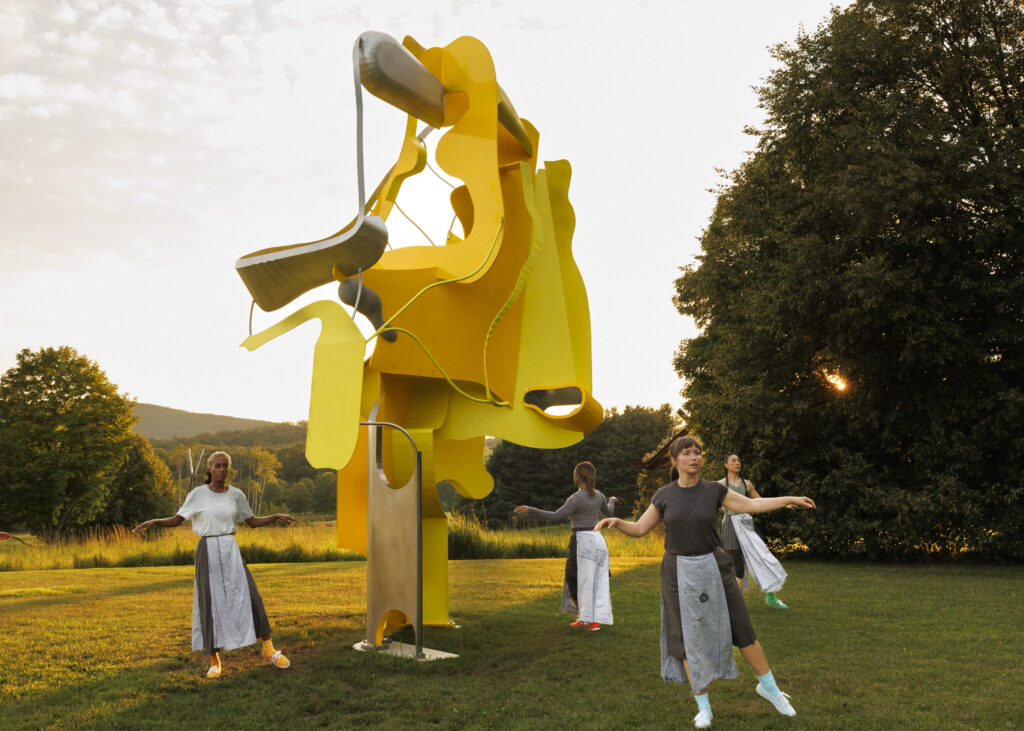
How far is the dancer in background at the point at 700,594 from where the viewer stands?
16.5 feet

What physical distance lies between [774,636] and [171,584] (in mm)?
10455

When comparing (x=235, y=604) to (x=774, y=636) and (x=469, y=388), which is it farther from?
(x=774, y=636)

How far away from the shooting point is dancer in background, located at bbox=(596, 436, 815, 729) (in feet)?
16.5

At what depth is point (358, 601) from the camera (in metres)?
10.9

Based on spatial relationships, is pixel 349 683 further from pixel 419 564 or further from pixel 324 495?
pixel 324 495

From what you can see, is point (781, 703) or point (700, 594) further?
point (781, 703)

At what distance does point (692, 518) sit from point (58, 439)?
36.0 meters

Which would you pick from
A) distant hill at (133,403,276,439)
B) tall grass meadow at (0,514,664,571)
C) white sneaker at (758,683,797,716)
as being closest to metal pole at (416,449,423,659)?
white sneaker at (758,683,797,716)

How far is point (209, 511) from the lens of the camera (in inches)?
255

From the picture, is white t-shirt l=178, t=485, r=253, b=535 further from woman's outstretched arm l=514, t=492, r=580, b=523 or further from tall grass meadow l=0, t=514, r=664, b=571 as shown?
tall grass meadow l=0, t=514, r=664, b=571

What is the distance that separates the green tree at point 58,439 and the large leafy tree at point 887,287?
2832 cm

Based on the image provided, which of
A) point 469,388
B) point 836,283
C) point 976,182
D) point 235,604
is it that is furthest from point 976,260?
point 235,604

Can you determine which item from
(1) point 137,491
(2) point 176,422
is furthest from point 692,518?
(2) point 176,422

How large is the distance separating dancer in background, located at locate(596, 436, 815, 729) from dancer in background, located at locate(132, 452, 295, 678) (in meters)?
3.47
